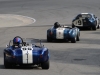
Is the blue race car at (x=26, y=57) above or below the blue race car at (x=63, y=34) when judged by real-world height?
below

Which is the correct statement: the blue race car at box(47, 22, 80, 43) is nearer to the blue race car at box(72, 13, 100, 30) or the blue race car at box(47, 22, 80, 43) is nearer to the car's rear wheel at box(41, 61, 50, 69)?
the blue race car at box(72, 13, 100, 30)

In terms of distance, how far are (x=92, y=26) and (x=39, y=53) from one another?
17704mm

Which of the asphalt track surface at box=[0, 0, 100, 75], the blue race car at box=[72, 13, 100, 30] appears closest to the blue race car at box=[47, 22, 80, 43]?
the asphalt track surface at box=[0, 0, 100, 75]

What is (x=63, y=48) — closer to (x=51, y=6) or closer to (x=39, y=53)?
(x=39, y=53)

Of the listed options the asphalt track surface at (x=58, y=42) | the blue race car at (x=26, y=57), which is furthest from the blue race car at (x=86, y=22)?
the blue race car at (x=26, y=57)

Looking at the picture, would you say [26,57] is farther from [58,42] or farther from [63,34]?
[58,42]

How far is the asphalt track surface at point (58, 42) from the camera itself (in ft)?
55.7

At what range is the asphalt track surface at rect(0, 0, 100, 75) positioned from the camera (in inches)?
668

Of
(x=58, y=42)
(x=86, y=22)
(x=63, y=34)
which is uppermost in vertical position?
(x=86, y=22)

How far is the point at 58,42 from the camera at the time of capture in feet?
87.6

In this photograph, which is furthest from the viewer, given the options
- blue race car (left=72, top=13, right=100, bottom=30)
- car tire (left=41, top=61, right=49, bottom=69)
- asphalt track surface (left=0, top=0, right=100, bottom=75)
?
blue race car (left=72, top=13, right=100, bottom=30)

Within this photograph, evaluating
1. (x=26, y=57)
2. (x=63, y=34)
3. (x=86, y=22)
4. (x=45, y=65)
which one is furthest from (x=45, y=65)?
(x=86, y=22)

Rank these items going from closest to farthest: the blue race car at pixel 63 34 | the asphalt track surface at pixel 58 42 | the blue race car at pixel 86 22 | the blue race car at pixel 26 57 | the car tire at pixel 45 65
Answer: the blue race car at pixel 26 57, the car tire at pixel 45 65, the asphalt track surface at pixel 58 42, the blue race car at pixel 63 34, the blue race car at pixel 86 22

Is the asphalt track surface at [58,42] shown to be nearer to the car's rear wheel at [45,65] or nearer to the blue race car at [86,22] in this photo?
the car's rear wheel at [45,65]
